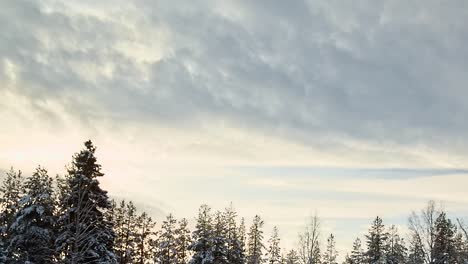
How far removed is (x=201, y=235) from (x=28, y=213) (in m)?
23.5

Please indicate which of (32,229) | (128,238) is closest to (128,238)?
(128,238)

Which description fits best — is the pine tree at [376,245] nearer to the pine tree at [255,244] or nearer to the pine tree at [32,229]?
the pine tree at [255,244]

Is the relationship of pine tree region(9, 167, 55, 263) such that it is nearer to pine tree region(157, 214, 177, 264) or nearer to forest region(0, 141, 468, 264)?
forest region(0, 141, 468, 264)

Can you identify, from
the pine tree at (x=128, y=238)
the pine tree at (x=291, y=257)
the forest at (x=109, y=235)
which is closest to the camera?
the forest at (x=109, y=235)

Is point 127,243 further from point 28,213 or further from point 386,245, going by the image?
point 386,245

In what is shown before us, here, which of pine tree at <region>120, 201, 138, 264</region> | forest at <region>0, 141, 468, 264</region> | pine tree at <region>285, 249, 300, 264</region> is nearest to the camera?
forest at <region>0, 141, 468, 264</region>

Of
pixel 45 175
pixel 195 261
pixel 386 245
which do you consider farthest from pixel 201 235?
pixel 386 245

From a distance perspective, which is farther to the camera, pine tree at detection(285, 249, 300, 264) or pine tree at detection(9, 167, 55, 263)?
pine tree at detection(285, 249, 300, 264)

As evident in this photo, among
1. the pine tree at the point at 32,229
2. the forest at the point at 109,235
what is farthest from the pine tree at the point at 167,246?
the pine tree at the point at 32,229

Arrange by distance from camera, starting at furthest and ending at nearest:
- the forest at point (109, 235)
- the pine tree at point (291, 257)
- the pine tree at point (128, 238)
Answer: the pine tree at point (291, 257)
the pine tree at point (128, 238)
the forest at point (109, 235)

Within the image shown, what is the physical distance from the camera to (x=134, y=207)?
65.8 metres

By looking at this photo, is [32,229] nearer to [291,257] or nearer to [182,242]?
[182,242]

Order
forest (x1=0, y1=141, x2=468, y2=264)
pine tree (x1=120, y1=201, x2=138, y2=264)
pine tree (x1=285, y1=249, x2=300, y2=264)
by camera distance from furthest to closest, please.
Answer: pine tree (x1=285, y1=249, x2=300, y2=264) < pine tree (x1=120, y1=201, x2=138, y2=264) < forest (x1=0, y1=141, x2=468, y2=264)

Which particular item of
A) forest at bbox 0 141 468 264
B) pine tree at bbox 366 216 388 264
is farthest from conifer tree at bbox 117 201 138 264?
pine tree at bbox 366 216 388 264
